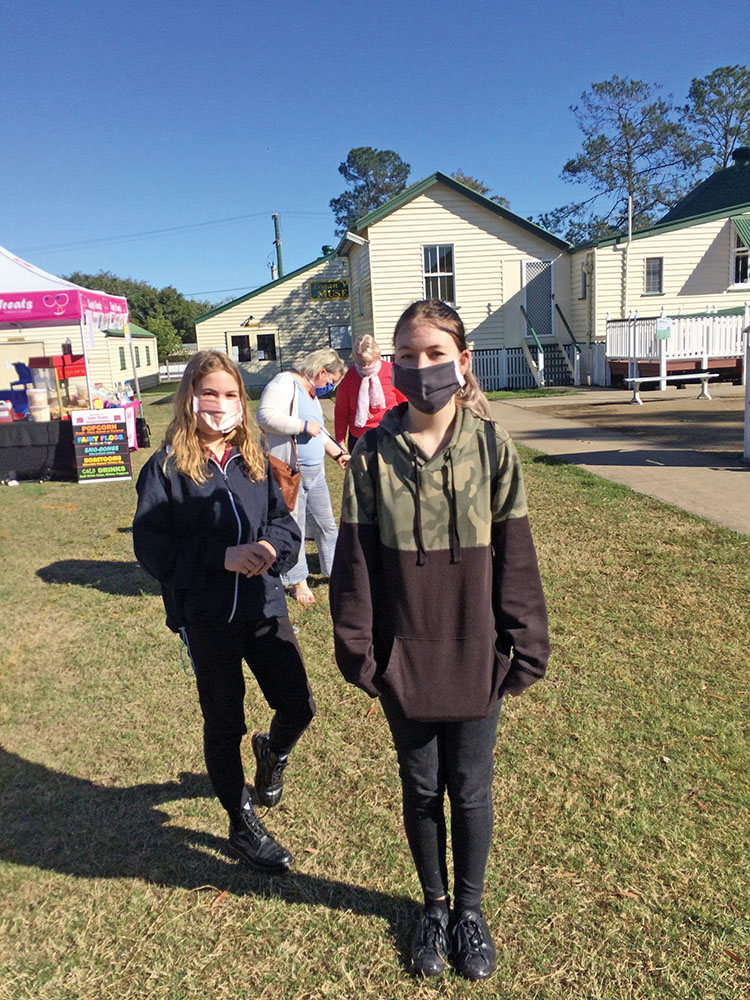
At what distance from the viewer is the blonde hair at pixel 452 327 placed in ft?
6.72

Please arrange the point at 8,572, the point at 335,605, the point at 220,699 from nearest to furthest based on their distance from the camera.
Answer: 1. the point at 335,605
2. the point at 220,699
3. the point at 8,572

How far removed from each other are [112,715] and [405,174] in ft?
237

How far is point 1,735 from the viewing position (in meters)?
3.86

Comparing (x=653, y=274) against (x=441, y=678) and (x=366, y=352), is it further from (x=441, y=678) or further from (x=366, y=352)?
(x=441, y=678)

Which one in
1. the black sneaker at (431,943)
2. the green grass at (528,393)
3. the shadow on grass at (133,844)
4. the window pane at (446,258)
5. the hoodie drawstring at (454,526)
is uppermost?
the window pane at (446,258)

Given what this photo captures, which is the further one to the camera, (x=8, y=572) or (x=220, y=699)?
(x=8, y=572)

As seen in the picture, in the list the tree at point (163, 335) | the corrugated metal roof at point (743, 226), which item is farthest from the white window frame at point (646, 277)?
the tree at point (163, 335)

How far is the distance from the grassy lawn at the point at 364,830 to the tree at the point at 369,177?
2706 inches

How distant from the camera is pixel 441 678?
204 centimetres

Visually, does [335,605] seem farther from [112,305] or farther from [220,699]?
[112,305]

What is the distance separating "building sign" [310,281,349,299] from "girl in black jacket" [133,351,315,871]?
31731 millimetres

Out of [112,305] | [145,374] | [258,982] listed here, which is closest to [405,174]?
[145,374]

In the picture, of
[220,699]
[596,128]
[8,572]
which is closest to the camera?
[220,699]

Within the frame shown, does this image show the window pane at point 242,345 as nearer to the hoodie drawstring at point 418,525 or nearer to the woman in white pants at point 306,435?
the woman in white pants at point 306,435
